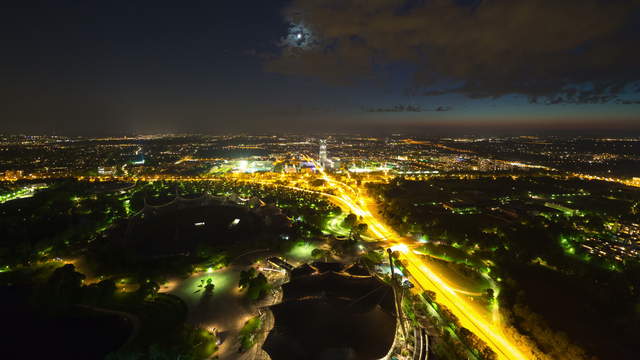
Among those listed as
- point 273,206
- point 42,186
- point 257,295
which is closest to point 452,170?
point 273,206

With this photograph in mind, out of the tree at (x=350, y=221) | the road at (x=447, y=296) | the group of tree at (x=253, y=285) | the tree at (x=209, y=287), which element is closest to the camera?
the road at (x=447, y=296)

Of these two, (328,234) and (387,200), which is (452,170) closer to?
(387,200)

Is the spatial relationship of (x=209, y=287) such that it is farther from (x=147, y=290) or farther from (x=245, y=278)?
(x=147, y=290)

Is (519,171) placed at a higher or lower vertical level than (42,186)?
higher

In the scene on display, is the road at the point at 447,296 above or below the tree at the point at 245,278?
below

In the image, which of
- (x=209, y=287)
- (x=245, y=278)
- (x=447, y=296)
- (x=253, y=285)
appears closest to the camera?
(x=253, y=285)

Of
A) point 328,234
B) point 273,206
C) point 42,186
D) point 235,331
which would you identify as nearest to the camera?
point 235,331

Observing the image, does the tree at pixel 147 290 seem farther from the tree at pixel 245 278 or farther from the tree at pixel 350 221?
the tree at pixel 350 221

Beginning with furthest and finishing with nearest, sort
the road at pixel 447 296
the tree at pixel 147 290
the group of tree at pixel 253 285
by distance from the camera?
the group of tree at pixel 253 285, the tree at pixel 147 290, the road at pixel 447 296

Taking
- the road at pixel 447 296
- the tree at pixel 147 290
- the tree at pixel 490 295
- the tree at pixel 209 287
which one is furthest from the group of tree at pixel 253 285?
the tree at pixel 490 295

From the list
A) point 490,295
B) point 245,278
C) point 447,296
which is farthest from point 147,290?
point 490,295

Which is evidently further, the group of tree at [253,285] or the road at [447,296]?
the group of tree at [253,285]
